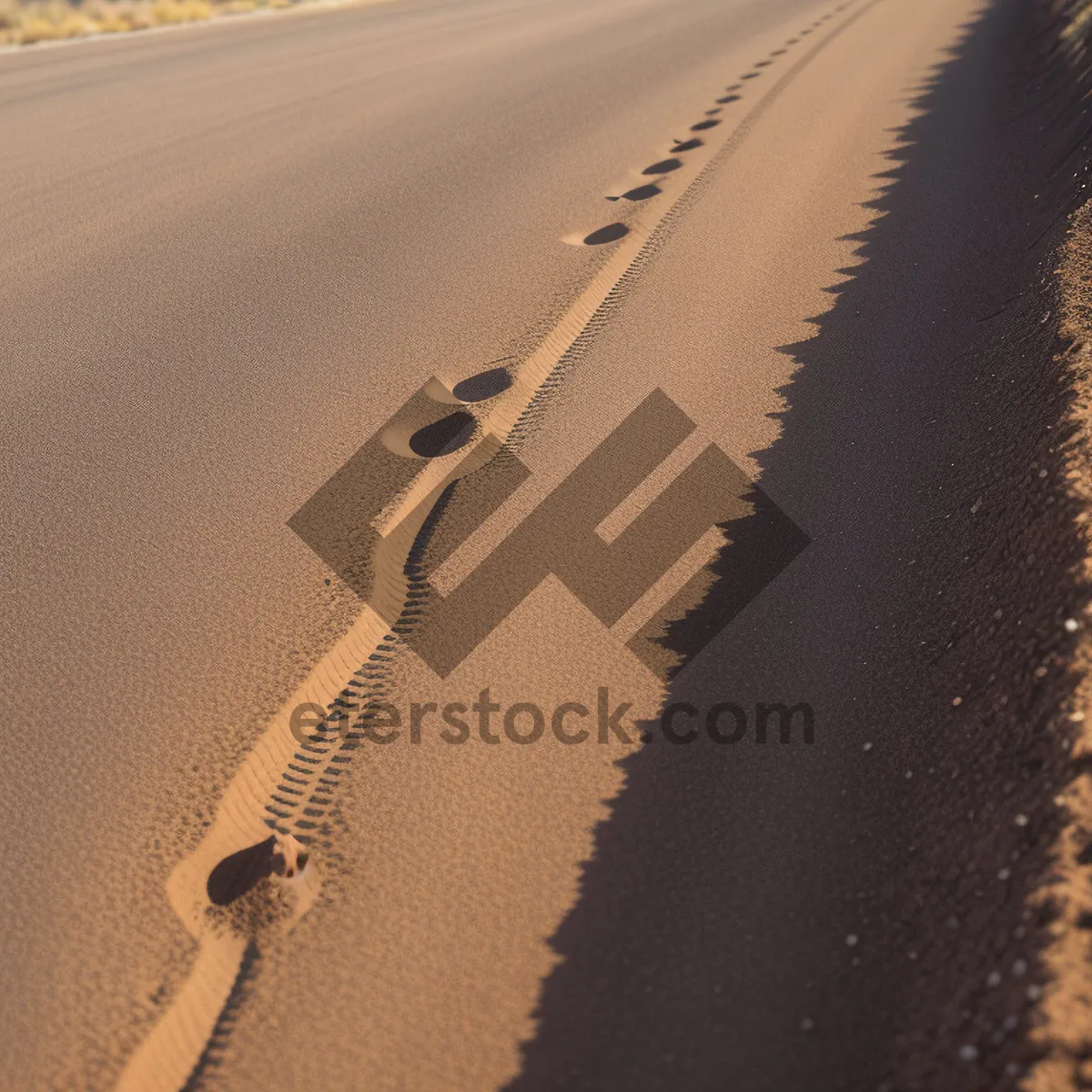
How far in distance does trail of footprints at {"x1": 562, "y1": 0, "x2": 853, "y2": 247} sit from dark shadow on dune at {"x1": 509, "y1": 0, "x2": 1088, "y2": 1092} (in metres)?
2.75

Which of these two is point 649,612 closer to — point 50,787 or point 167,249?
point 50,787

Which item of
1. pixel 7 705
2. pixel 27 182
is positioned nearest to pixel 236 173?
pixel 27 182

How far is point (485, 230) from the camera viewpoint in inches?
313

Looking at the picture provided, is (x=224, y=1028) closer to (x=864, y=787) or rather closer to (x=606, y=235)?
(x=864, y=787)

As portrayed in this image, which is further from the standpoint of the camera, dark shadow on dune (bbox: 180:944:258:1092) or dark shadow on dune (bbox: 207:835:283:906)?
dark shadow on dune (bbox: 207:835:283:906)

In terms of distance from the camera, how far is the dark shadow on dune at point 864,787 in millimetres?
2561

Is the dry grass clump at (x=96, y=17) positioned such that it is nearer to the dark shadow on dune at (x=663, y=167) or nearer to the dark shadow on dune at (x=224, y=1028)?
the dark shadow on dune at (x=663, y=167)

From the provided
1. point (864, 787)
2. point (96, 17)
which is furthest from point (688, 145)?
point (96, 17)

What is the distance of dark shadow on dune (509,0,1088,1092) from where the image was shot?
2.56 meters

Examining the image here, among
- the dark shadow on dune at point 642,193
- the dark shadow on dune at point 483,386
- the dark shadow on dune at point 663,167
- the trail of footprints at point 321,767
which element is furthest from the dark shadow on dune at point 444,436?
the dark shadow on dune at point 663,167

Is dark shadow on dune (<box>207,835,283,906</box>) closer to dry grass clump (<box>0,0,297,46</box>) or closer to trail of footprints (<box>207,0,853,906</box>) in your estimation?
trail of footprints (<box>207,0,853,906</box>)

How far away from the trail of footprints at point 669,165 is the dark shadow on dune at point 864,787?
275cm

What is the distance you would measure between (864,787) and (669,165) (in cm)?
744

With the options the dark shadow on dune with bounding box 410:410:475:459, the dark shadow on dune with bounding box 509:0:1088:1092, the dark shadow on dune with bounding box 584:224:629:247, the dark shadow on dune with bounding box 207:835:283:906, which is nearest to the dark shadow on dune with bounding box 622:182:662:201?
the dark shadow on dune with bounding box 584:224:629:247
